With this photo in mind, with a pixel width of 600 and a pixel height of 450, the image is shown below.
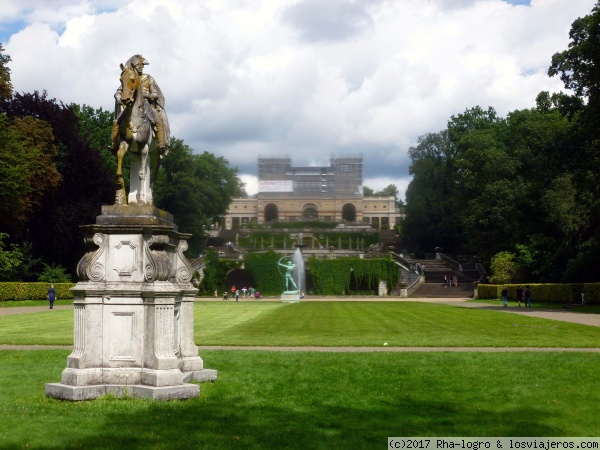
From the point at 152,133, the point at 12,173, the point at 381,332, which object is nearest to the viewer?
the point at 152,133

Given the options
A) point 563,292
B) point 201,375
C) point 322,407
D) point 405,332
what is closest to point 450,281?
point 563,292

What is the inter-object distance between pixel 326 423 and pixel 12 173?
35.6 m

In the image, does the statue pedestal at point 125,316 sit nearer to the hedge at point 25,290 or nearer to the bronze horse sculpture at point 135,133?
the bronze horse sculpture at point 135,133

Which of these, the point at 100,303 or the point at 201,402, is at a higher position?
the point at 100,303

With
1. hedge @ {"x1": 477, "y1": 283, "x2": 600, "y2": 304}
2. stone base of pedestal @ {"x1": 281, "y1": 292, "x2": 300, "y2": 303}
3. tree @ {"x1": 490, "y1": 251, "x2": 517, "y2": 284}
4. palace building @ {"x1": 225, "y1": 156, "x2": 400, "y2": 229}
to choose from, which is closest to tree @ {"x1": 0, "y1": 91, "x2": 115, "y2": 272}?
stone base of pedestal @ {"x1": 281, "y1": 292, "x2": 300, "y2": 303}

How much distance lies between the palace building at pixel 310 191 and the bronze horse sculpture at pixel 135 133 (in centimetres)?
11276

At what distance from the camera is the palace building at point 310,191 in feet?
411

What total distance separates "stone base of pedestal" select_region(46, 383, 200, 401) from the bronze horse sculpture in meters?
2.42

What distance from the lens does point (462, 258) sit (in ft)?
259

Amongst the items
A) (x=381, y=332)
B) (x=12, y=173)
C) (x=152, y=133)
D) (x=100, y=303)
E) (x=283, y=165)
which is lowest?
(x=381, y=332)

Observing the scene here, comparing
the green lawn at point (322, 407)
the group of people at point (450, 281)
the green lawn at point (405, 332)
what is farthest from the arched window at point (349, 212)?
the green lawn at point (322, 407)

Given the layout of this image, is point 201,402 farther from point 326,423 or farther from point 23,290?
point 23,290

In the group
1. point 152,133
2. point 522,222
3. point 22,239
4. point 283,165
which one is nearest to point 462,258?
point 522,222

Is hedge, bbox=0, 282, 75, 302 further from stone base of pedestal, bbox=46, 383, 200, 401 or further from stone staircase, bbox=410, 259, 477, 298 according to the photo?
stone base of pedestal, bbox=46, 383, 200, 401
